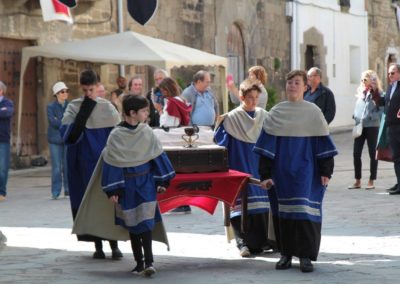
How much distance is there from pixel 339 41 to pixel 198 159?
25.6 m

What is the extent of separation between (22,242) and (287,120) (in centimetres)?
288

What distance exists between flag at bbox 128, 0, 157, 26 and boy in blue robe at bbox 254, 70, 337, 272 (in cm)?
973

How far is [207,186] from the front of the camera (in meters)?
9.00

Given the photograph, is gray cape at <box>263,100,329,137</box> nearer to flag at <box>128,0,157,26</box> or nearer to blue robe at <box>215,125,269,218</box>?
blue robe at <box>215,125,269,218</box>

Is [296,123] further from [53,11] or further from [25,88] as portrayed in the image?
[25,88]

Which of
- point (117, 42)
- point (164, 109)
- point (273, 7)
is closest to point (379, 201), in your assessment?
point (164, 109)

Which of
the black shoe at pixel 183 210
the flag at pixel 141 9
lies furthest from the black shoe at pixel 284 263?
the flag at pixel 141 9

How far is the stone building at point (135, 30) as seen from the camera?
66.1 ft

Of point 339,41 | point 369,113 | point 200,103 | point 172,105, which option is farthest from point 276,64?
point 172,105

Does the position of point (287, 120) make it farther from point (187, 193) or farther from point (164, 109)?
point (164, 109)

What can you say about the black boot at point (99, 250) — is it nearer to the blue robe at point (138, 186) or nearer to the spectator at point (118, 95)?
the blue robe at point (138, 186)

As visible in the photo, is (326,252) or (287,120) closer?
(287,120)

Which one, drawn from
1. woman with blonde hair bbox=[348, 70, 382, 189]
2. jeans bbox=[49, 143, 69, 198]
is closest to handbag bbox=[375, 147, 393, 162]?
woman with blonde hair bbox=[348, 70, 382, 189]

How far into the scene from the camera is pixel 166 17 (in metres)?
24.4
